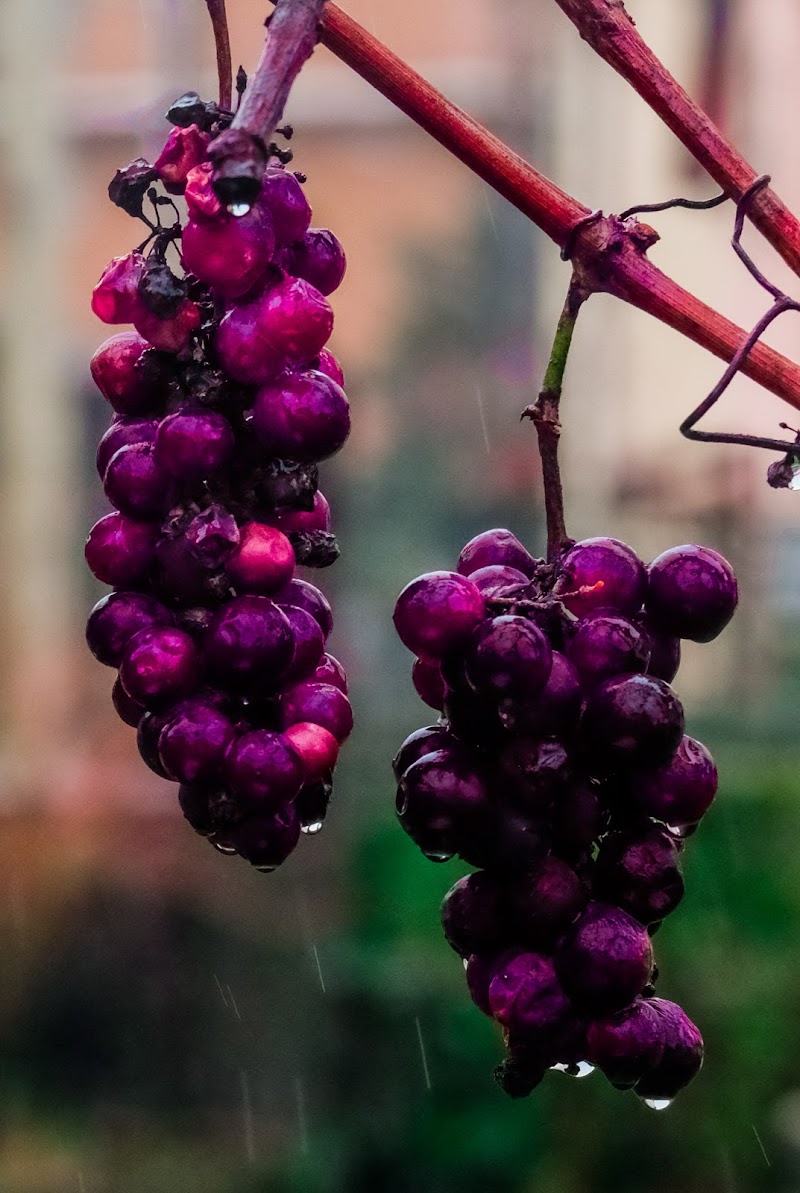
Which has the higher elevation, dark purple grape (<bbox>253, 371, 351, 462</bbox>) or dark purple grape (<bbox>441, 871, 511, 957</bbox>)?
dark purple grape (<bbox>253, 371, 351, 462</bbox>)

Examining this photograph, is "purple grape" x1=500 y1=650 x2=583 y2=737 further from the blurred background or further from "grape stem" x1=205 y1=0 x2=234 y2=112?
the blurred background

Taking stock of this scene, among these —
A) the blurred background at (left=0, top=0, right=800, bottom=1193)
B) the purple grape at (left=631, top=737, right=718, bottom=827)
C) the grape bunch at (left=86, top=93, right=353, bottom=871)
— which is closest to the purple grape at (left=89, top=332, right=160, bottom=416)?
the grape bunch at (left=86, top=93, right=353, bottom=871)

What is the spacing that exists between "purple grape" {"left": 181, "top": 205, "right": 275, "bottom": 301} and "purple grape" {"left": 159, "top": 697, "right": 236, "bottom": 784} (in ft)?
0.43

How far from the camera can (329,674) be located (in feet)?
1.68

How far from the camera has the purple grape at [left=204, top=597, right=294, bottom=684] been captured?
448mm

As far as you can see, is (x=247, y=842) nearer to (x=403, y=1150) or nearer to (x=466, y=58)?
(x=403, y=1150)

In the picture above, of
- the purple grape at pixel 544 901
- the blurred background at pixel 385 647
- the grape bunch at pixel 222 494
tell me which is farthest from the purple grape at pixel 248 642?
the blurred background at pixel 385 647

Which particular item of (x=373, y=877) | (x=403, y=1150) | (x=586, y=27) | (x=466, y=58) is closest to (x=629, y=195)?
(x=466, y=58)

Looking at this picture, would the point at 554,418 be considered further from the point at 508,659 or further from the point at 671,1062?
the point at 671,1062

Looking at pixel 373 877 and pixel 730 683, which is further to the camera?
pixel 730 683

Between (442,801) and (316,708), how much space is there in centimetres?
6

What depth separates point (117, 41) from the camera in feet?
11.3

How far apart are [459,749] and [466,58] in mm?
3221

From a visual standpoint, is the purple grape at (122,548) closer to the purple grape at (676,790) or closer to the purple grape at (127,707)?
the purple grape at (127,707)
